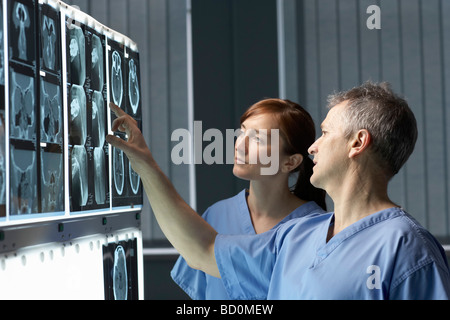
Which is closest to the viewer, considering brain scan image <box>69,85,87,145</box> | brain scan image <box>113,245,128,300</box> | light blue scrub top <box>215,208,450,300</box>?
light blue scrub top <box>215,208,450,300</box>

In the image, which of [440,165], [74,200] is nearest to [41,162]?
[74,200]

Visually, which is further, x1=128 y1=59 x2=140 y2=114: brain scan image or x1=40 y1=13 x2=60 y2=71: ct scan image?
x1=128 y1=59 x2=140 y2=114: brain scan image

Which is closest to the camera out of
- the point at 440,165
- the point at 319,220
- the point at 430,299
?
the point at 430,299

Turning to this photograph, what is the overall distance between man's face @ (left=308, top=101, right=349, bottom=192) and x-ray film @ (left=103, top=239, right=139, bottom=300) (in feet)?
1.88

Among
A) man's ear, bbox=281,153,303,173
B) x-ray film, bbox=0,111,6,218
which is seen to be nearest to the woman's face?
man's ear, bbox=281,153,303,173

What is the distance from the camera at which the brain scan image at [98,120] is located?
4.13ft

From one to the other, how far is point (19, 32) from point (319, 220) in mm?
721

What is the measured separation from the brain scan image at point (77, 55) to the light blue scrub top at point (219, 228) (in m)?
0.63

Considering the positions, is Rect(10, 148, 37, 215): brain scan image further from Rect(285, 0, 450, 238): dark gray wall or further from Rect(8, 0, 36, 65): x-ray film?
Rect(285, 0, 450, 238): dark gray wall

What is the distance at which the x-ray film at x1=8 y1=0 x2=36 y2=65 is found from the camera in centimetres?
96

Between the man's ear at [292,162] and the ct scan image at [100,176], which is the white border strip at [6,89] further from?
the man's ear at [292,162]

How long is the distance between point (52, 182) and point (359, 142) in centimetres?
61

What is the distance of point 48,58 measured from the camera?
1077 millimetres
